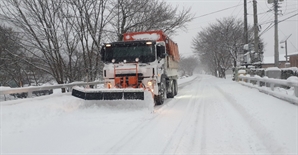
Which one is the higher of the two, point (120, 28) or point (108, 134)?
point (120, 28)

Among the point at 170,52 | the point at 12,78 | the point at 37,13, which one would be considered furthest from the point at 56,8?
the point at 12,78

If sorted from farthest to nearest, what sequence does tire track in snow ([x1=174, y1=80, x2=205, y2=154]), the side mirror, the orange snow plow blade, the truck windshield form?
the side mirror
the truck windshield
the orange snow plow blade
tire track in snow ([x1=174, y1=80, x2=205, y2=154])

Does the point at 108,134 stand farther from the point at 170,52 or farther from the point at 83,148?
the point at 170,52

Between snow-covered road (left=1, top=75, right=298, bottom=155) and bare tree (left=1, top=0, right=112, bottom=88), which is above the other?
bare tree (left=1, top=0, right=112, bottom=88)

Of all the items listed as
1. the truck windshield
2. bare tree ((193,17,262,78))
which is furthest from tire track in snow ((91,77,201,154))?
bare tree ((193,17,262,78))

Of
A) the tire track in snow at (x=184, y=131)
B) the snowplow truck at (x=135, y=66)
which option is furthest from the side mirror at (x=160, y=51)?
the tire track in snow at (x=184, y=131)

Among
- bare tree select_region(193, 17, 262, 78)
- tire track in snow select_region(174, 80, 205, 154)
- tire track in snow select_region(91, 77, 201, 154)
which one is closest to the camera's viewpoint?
tire track in snow select_region(174, 80, 205, 154)

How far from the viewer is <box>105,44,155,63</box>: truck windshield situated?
10.6m

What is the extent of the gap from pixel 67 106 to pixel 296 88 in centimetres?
782

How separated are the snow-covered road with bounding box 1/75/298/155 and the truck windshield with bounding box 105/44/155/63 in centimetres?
247

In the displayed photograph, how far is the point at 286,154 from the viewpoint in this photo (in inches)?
160

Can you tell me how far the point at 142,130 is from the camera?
6191 mm

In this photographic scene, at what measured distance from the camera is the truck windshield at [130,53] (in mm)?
10562

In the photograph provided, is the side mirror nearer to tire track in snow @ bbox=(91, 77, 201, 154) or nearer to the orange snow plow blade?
the orange snow plow blade
